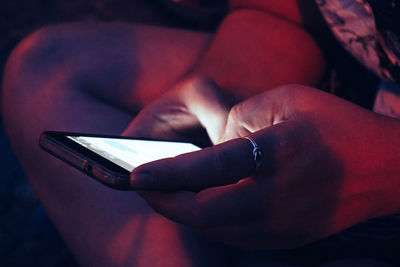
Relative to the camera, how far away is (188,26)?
1.71 meters

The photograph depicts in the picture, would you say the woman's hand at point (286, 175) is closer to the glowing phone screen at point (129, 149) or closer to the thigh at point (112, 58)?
the glowing phone screen at point (129, 149)

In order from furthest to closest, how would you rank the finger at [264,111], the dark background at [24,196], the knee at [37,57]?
1. the dark background at [24,196]
2. the knee at [37,57]
3. the finger at [264,111]

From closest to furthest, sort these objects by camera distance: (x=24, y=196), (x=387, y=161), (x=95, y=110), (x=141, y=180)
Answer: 1. (x=141, y=180)
2. (x=387, y=161)
3. (x=95, y=110)
4. (x=24, y=196)

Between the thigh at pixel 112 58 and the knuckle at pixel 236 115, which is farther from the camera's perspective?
the thigh at pixel 112 58

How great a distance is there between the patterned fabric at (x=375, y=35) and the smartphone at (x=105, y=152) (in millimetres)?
376

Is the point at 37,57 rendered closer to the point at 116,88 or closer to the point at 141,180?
the point at 116,88

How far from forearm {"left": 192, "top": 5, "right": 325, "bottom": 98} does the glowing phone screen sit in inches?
8.2

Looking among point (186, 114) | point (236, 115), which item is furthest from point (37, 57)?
point (236, 115)

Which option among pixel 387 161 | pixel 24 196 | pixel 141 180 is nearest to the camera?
pixel 141 180

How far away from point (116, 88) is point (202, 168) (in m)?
0.45

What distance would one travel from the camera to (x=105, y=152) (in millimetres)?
442

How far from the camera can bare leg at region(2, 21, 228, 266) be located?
54 cm

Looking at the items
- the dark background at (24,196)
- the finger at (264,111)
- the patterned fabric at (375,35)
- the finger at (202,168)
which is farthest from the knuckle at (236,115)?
the dark background at (24,196)

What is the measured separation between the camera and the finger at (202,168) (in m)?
0.35
